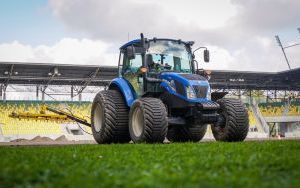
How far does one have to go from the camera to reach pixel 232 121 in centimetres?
1141

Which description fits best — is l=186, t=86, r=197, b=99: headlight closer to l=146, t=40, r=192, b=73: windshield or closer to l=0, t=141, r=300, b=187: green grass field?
l=146, t=40, r=192, b=73: windshield

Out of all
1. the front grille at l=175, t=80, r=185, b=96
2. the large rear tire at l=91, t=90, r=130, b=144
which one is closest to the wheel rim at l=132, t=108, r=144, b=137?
the large rear tire at l=91, t=90, r=130, b=144

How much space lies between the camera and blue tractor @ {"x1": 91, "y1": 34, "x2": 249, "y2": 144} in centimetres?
1057

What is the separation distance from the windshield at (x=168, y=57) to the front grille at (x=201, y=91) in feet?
3.75

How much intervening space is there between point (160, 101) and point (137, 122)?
1001mm

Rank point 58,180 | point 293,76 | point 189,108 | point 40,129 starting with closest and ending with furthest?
point 58,180 → point 189,108 → point 40,129 → point 293,76

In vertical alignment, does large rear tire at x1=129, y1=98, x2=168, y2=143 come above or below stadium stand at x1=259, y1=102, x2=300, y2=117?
above

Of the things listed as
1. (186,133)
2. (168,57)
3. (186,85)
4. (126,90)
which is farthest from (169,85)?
(186,133)

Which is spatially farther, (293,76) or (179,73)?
(293,76)

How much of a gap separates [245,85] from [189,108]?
95.3 feet

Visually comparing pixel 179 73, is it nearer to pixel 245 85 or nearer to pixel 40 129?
pixel 40 129

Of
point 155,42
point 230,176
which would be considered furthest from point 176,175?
point 155,42

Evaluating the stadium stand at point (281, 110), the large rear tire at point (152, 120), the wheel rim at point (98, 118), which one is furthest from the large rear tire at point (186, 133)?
the stadium stand at point (281, 110)

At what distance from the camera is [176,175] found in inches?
155
